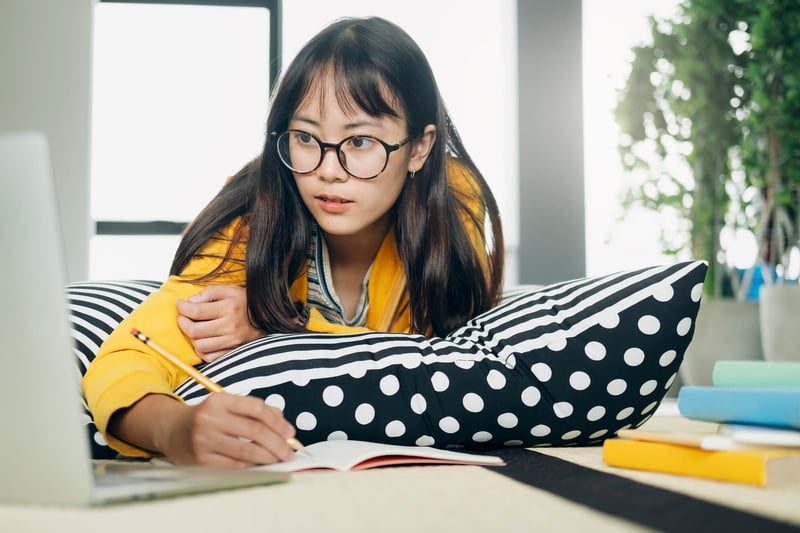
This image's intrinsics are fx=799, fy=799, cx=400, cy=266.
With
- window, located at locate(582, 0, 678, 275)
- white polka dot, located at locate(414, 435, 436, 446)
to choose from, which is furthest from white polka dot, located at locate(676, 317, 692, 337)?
window, located at locate(582, 0, 678, 275)

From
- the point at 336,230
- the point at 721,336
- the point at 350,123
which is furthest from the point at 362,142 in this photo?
the point at 721,336

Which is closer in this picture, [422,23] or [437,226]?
[437,226]

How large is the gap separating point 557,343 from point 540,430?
0.35 feet

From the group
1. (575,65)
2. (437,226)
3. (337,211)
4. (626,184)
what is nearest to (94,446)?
(337,211)

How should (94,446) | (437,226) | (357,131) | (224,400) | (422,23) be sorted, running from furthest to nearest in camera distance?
(422,23), (437,226), (357,131), (94,446), (224,400)

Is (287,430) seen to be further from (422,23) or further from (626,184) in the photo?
(422,23)

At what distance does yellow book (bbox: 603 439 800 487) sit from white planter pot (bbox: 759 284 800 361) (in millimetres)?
1877

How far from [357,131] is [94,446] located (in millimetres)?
555

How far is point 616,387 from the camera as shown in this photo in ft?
3.13

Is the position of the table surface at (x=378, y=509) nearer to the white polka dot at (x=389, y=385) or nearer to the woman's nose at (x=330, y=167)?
the white polka dot at (x=389, y=385)

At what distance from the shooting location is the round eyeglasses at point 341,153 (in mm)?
1168

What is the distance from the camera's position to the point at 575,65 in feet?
11.1

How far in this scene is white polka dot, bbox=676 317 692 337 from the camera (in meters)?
0.95

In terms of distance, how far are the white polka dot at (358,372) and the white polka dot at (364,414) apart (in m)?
0.04
